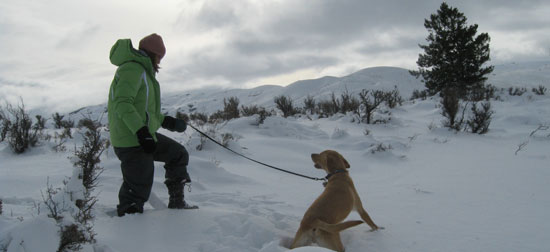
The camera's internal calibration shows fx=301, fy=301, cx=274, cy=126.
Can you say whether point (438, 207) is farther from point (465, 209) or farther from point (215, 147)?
point (215, 147)

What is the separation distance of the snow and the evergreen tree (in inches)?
449

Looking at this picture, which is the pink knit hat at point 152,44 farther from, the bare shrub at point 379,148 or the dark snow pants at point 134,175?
the bare shrub at point 379,148

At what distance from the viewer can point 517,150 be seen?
18.5 ft

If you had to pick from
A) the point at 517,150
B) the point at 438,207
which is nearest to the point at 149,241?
the point at 438,207

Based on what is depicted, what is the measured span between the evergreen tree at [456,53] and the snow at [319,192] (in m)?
11.4

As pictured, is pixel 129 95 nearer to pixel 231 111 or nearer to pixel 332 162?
pixel 332 162

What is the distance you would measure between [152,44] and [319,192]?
9.54 feet

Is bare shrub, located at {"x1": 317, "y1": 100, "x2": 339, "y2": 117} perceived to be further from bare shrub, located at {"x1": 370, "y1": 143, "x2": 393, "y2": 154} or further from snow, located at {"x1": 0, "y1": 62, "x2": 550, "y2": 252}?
bare shrub, located at {"x1": 370, "y1": 143, "x2": 393, "y2": 154}

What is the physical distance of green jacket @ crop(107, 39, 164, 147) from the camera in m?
2.35

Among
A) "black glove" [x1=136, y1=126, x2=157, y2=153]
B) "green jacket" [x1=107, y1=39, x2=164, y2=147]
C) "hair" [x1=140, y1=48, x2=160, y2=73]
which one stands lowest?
"black glove" [x1=136, y1=126, x2=157, y2=153]

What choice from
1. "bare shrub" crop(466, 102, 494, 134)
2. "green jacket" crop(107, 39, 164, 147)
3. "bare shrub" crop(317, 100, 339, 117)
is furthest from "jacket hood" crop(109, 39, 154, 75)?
"bare shrub" crop(317, 100, 339, 117)

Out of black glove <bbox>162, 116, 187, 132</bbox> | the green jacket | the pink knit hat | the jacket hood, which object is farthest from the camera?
black glove <bbox>162, 116, 187, 132</bbox>

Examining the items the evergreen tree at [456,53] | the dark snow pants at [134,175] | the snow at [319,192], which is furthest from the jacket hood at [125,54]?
the evergreen tree at [456,53]

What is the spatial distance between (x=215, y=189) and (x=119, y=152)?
1707 millimetres
